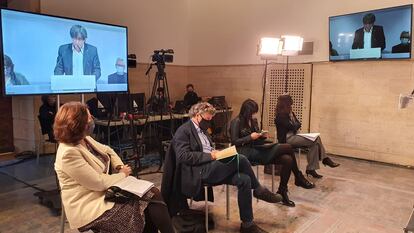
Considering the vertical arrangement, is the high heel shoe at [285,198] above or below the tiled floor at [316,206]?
above

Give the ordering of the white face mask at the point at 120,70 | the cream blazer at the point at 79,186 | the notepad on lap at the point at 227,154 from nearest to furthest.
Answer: the cream blazer at the point at 79,186
the notepad on lap at the point at 227,154
the white face mask at the point at 120,70

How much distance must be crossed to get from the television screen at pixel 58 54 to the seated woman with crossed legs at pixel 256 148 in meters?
1.96

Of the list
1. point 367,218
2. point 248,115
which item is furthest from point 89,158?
point 367,218

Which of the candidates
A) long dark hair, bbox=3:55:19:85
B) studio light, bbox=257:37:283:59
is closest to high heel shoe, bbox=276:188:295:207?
studio light, bbox=257:37:283:59

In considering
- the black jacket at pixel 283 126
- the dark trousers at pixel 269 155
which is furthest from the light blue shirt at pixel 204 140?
the black jacket at pixel 283 126

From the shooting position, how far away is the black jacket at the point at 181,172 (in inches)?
102

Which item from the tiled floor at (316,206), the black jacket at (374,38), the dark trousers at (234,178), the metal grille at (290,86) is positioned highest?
the black jacket at (374,38)

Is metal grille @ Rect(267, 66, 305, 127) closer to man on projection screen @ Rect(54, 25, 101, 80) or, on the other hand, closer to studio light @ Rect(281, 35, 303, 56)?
studio light @ Rect(281, 35, 303, 56)

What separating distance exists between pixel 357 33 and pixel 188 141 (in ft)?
12.6

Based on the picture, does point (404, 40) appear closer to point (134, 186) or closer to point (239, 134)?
point (239, 134)

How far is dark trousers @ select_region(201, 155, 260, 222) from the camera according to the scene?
262 centimetres

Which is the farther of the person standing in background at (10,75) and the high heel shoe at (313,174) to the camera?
the high heel shoe at (313,174)

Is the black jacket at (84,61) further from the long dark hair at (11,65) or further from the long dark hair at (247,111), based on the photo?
the long dark hair at (247,111)

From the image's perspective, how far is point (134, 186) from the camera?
1.98m
